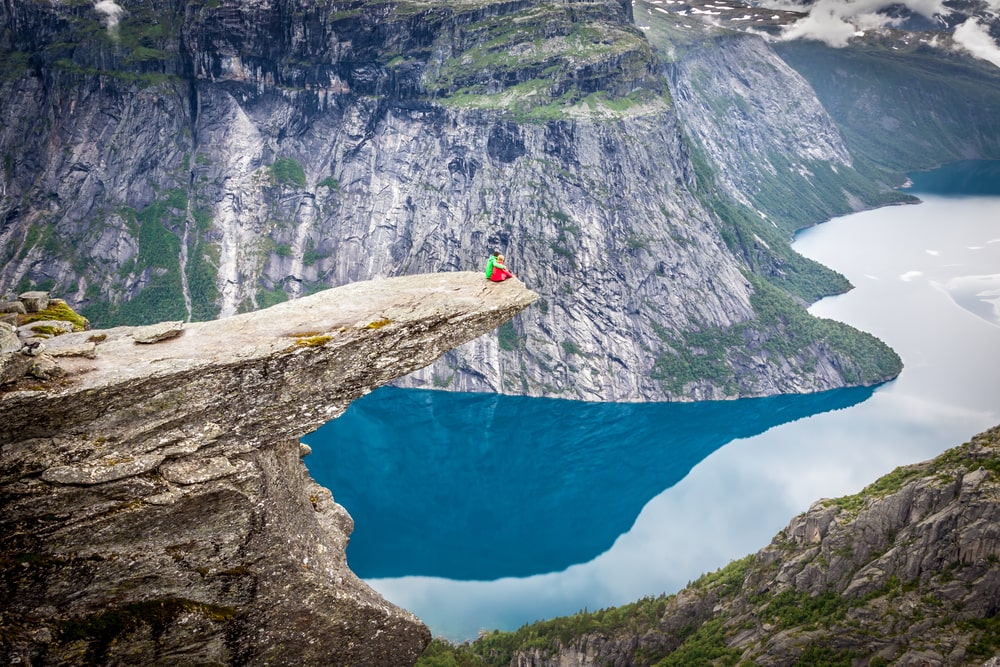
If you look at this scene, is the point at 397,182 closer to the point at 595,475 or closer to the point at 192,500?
the point at 595,475

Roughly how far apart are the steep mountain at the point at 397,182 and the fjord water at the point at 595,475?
39.7 ft

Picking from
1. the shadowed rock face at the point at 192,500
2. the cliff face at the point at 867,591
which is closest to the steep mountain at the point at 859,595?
the cliff face at the point at 867,591

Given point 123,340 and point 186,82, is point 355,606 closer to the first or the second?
point 123,340

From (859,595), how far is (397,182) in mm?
148223

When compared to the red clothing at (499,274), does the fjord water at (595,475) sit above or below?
below

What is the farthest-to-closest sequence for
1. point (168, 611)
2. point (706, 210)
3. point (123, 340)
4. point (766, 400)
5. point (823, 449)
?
point (706, 210) → point (766, 400) → point (823, 449) → point (123, 340) → point (168, 611)

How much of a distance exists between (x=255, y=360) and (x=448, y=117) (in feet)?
527

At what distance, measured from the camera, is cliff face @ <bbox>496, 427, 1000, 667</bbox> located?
4103 centimetres

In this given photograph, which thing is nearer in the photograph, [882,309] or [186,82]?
[186,82]

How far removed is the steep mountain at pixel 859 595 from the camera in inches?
1619

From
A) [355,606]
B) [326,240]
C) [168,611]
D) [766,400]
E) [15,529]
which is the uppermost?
[15,529]

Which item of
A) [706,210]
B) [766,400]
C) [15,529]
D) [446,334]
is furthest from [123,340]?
[706,210]

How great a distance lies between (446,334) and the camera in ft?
73.1

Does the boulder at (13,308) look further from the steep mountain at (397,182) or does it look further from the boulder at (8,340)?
the steep mountain at (397,182)
